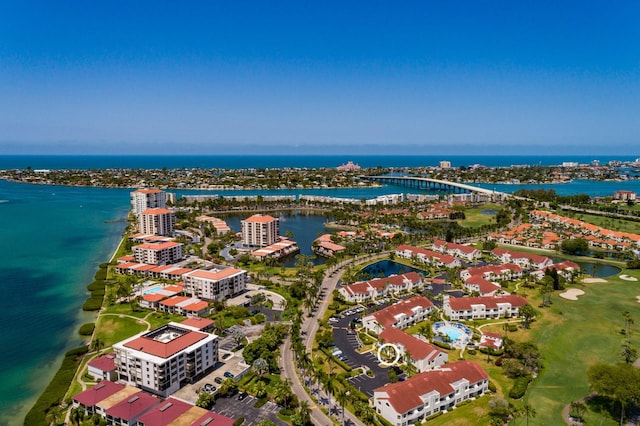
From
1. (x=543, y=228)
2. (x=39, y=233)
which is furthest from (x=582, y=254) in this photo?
(x=39, y=233)

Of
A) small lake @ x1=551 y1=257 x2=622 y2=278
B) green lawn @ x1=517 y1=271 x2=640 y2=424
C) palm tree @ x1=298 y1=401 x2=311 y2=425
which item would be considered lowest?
small lake @ x1=551 y1=257 x2=622 y2=278

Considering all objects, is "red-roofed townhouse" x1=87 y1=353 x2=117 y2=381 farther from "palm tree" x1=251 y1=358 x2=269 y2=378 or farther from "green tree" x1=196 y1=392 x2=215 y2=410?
"palm tree" x1=251 y1=358 x2=269 y2=378

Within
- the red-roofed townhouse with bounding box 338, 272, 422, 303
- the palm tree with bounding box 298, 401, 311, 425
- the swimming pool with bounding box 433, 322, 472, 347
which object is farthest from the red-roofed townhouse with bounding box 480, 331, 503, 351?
the palm tree with bounding box 298, 401, 311, 425

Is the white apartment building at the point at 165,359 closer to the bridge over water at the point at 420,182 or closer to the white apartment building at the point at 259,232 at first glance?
the white apartment building at the point at 259,232

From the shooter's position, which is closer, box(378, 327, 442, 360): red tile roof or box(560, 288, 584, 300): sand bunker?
box(378, 327, 442, 360): red tile roof

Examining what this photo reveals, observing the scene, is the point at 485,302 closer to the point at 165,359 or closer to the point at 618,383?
the point at 618,383
